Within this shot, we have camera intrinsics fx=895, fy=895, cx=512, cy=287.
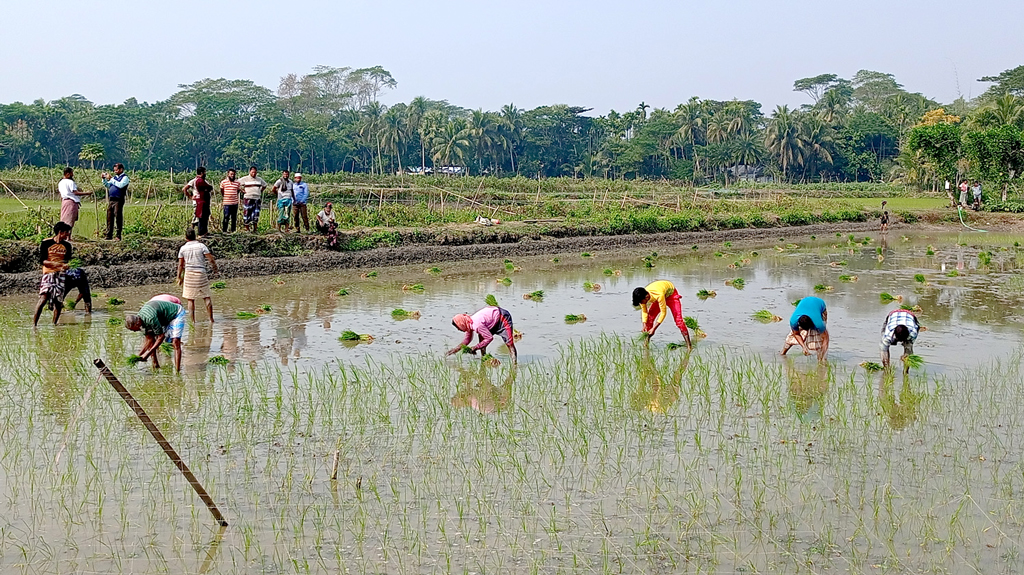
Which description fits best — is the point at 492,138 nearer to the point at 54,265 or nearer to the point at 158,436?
the point at 54,265

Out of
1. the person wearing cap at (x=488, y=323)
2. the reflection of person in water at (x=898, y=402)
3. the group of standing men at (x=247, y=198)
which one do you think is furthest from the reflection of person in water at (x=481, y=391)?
the group of standing men at (x=247, y=198)

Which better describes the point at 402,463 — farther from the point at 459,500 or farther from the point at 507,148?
the point at 507,148

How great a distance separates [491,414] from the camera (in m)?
6.52

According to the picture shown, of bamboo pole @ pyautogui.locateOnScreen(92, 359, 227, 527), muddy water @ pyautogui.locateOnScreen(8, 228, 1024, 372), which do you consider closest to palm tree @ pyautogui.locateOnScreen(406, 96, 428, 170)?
muddy water @ pyautogui.locateOnScreen(8, 228, 1024, 372)

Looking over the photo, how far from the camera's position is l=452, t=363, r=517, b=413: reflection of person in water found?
6.77 meters

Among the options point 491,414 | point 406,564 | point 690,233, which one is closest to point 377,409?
point 491,414

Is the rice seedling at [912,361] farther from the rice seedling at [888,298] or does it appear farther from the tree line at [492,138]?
the tree line at [492,138]

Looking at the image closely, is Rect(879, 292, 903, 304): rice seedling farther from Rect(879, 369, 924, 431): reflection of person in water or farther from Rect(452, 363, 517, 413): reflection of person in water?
Rect(452, 363, 517, 413): reflection of person in water

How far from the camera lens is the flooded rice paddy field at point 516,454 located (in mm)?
4301

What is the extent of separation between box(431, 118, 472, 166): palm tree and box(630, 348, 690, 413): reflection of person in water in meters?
51.7

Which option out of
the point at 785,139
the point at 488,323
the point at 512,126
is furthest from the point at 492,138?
the point at 488,323

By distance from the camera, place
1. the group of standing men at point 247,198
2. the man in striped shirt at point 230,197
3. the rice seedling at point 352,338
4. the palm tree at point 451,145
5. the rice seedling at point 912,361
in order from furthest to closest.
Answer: the palm tree at point 451,145, the man in striped shirt at point 230,197, the group of standing men at point 247,198, the rice seedling at point 352,338, the rice seedling at point 912,361

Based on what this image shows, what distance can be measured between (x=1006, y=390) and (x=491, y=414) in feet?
13.5

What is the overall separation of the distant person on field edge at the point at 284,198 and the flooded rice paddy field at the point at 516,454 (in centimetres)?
582
